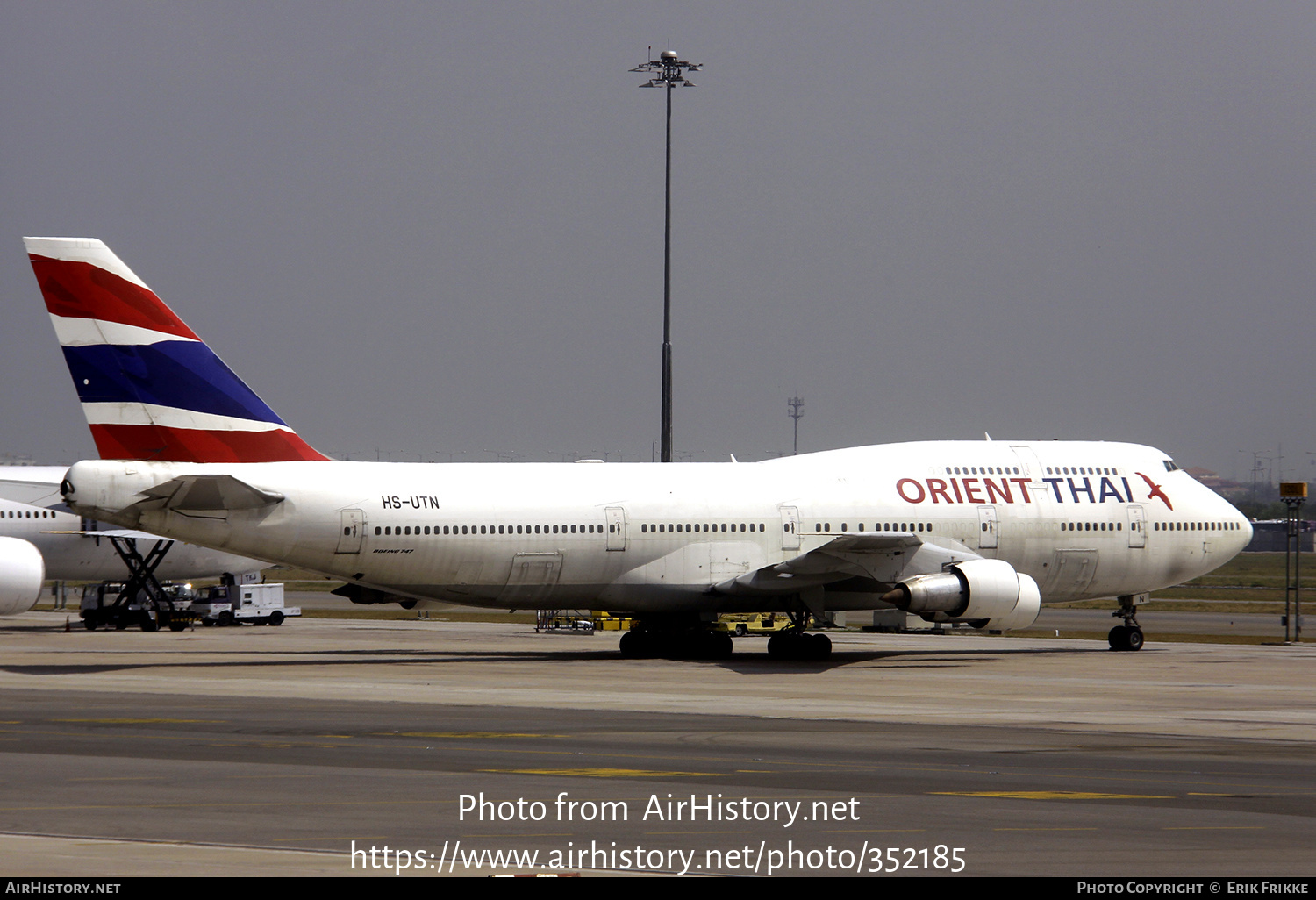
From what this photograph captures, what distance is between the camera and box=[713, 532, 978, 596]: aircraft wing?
122 feet

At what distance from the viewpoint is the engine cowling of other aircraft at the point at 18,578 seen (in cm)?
2711

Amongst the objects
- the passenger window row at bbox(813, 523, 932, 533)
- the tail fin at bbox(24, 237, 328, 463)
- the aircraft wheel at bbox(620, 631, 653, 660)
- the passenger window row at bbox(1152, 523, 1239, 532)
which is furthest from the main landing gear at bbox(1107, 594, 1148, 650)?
the tail fin at bbox(24, 237, 328, 463)

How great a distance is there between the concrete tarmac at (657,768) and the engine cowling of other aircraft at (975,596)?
1.35 metres

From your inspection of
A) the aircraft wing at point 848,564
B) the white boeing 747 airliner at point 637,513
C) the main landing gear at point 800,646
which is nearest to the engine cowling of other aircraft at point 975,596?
the white boeing 747 airliner at point 637,513

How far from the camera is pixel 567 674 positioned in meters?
34.4

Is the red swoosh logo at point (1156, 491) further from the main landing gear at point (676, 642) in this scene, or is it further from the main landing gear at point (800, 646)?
the main landing gear at point (676, 642)

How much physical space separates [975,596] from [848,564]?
3083 mm

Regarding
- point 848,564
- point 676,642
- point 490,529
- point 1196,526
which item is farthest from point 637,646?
point 1196,526

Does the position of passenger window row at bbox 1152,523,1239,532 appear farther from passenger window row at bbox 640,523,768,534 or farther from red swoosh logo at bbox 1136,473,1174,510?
passenger window row at bbox 640,523,768,534

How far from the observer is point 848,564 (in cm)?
3800

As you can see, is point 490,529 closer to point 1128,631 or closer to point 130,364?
point 130,364

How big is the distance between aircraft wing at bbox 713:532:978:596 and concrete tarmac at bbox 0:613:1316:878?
6.89ft
